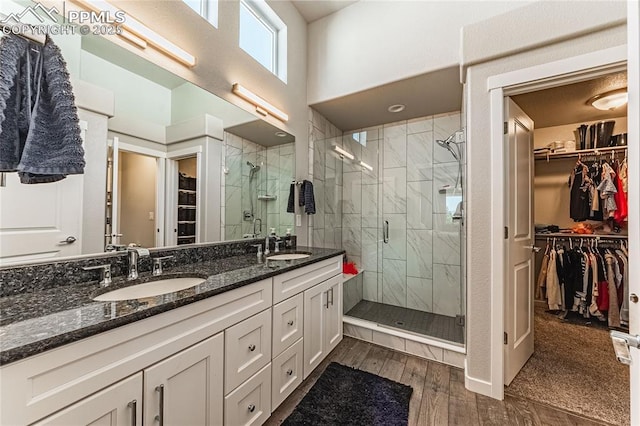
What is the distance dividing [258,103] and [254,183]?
26.0 inches

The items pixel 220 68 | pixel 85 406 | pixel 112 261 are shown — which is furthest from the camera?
pixel 220 68

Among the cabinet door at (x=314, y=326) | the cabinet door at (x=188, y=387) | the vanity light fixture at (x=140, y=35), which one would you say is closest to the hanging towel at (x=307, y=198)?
the cabinet door at (x=314, y=326)

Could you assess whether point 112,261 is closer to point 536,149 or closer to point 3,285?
point 3,285

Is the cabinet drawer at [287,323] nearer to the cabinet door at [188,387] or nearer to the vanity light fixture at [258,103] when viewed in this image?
the cabinet door at [188,387]

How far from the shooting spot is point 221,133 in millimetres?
1899

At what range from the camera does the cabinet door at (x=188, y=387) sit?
0.90 meters

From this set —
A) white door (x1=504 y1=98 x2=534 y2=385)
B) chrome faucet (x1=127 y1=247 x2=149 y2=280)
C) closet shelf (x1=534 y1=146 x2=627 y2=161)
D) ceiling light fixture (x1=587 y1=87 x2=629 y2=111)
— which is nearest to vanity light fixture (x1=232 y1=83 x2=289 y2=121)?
chrome faucet (x1=127 y1=247 x2=149 y2=280)

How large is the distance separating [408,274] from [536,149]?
2.27 meters

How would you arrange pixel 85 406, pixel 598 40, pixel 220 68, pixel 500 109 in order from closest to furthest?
1. pixel 85 406
2. pixel 598 40
3. pixel 500 109
4. pixel 220 68

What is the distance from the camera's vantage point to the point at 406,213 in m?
3.24

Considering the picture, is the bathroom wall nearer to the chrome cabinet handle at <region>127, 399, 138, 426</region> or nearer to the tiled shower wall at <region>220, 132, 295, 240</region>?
the tiled shower wall at <region>220, 132, 295, 240</region>

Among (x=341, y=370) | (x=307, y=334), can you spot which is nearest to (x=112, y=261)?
(x=307, y=334)

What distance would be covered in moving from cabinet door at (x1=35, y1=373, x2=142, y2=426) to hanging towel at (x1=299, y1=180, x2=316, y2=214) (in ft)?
6.26

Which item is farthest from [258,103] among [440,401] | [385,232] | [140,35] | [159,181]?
[440,401]
